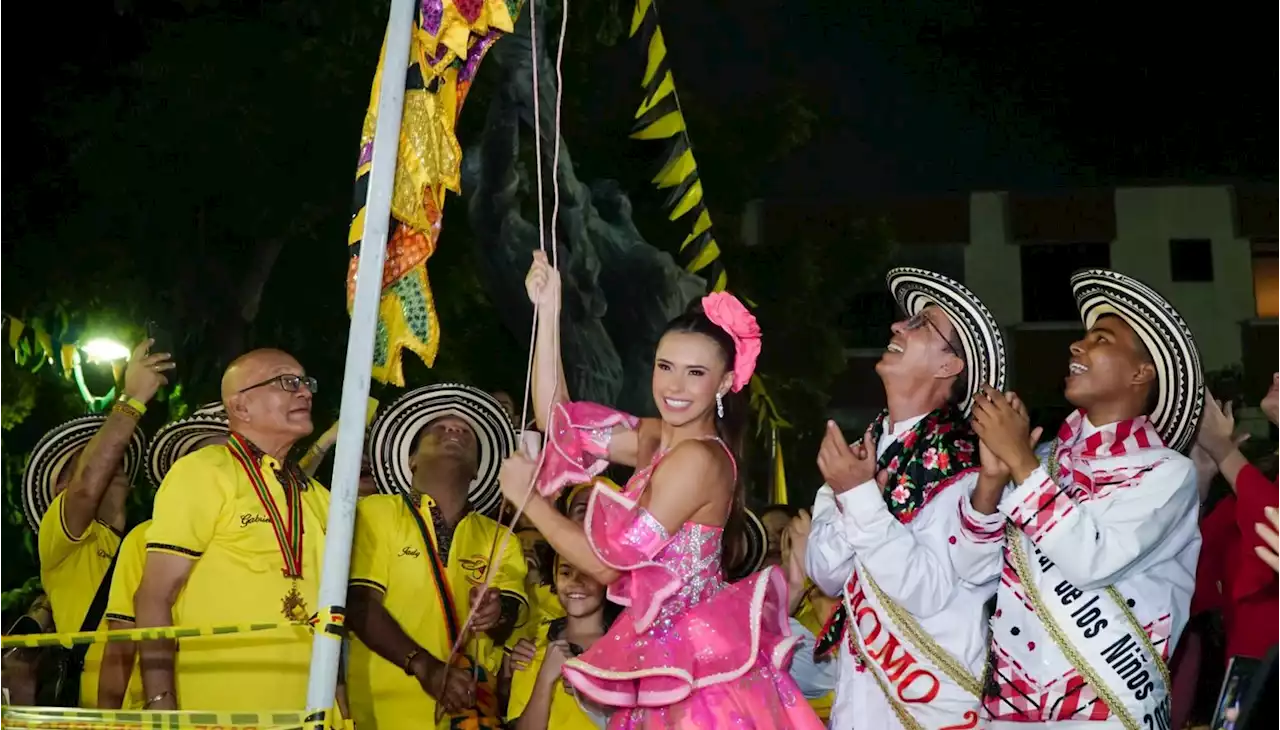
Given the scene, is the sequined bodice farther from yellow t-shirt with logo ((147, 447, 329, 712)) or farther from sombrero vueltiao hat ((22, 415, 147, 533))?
sombrero vueltiao hat ((22, 415, 147, 533))

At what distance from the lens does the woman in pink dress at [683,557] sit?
3172 millimetres

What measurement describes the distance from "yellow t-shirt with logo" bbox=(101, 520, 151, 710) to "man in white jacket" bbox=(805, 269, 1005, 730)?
2.17m

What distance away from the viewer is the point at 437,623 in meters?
4.64

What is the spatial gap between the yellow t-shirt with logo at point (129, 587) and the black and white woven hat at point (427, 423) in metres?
1.01

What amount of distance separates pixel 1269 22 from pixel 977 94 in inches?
58.1

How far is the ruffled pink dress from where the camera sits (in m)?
3.16

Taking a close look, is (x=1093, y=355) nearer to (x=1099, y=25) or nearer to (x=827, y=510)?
Answer: (x=827, y=510)

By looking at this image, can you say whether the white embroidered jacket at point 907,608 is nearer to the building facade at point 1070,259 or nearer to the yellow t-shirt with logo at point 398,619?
the yellow t-shirt with logo at point 398,619

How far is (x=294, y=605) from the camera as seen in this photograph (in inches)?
154

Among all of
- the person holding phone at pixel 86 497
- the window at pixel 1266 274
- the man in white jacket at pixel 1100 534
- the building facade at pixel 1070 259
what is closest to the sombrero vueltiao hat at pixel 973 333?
the man in white jacket at pixel 1100 534

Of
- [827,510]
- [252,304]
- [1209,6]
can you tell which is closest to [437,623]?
[827,510]

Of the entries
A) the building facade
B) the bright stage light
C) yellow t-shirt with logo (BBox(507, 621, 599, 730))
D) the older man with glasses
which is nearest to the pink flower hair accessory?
yellow t-shirt with logo (BBox(507, 621, 599, 730))

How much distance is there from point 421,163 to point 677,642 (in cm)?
132

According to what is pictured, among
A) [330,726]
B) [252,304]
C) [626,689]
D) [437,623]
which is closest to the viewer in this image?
[330,726]
